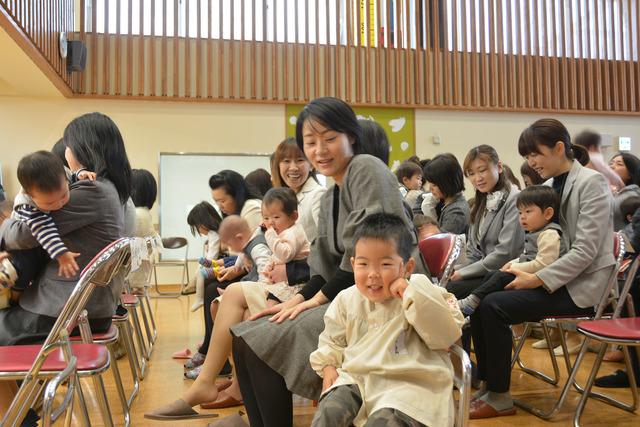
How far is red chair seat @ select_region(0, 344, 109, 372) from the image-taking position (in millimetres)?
1667

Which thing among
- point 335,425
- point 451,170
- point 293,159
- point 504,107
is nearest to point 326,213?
point 335,425

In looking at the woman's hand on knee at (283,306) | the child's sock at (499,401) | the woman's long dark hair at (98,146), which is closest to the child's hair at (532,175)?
the child's sock at (499,401)

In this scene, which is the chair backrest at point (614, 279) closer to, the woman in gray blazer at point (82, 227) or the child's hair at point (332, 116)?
the child's hair at point (332, 116)

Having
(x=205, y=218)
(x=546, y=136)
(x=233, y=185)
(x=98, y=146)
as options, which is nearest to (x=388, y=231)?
(x=98, y=146)

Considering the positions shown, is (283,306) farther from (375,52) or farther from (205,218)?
(375,52)

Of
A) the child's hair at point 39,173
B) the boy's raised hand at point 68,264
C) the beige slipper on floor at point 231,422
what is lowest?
the beige slipper on floor at point 231,422

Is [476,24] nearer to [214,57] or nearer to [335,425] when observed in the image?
[214,57]

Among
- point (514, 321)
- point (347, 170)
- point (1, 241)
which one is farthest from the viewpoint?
point (514, 321)

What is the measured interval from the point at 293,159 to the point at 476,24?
670 centimetres

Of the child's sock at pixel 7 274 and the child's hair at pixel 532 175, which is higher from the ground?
the child's hair at pixel 532 175

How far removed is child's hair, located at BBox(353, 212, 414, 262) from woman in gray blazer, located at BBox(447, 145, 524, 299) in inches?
55.3

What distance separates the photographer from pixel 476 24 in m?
8.73

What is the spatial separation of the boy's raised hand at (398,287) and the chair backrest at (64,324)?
896 millimetres

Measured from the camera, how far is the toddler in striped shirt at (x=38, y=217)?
197 centimetres
